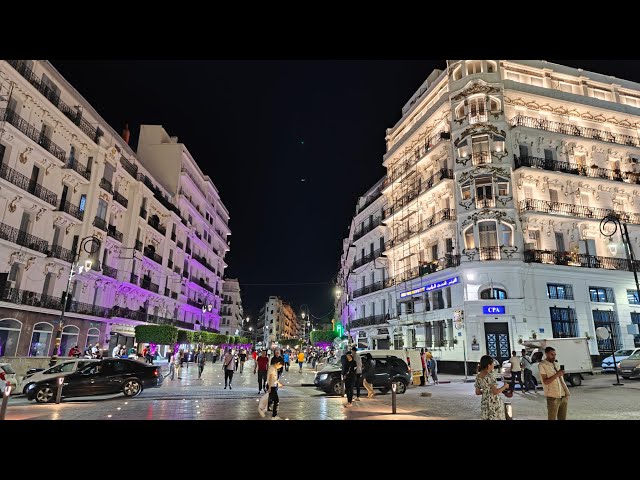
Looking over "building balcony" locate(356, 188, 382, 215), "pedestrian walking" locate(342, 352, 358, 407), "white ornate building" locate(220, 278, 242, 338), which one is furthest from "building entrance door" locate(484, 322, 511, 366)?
"white ornate building" locate(220, 278, 242, 338)

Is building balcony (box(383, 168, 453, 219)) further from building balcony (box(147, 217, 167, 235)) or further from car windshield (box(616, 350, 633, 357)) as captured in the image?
building balcony (box(147, 217, 167, 235))

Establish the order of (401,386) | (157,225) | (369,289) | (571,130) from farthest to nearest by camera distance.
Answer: (157,225)
(369,289)
(571,130)
(401,386)

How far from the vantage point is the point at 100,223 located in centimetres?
3500

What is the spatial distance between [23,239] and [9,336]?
619cm

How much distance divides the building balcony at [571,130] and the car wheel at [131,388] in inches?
1154

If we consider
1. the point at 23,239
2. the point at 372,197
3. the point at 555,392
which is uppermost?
the point at 372,197

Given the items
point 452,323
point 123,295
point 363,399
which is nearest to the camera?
point 363,399

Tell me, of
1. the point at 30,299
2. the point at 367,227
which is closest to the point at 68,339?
the point at 30,299

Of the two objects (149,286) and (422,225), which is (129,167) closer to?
(149,286)
